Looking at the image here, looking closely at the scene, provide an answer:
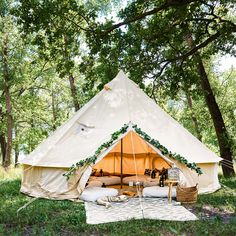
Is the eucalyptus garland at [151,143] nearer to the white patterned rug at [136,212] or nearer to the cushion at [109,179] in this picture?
the white patterned rug at [136,212]

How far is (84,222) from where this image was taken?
544 centimetres

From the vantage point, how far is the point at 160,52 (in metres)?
10.5

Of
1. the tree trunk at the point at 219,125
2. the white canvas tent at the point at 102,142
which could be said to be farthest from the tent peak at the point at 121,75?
the tree trunk at the point at 219,125

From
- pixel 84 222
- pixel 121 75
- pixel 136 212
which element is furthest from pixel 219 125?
pixel 84 222

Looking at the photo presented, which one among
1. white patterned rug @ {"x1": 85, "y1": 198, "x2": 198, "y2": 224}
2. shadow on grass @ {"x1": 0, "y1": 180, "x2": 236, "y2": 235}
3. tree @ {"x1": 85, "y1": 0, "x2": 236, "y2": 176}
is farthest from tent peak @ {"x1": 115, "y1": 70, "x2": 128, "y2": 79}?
shadow on grass @ {"x1": 0, "y1": 180, "x2": 236, "y2": 235}

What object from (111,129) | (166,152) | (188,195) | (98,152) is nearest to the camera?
(188,195)

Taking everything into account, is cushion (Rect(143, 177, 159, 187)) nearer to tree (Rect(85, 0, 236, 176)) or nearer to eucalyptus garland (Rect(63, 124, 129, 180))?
eucalyptus garland (Rect(63, 124, 129, 180))

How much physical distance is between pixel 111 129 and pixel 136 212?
8.10 feet

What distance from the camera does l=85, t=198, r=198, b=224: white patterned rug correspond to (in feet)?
18.6

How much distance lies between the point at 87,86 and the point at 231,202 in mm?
5183

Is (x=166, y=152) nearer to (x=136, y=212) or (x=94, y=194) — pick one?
(x=94, y=194)

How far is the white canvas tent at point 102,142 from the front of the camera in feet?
24.9

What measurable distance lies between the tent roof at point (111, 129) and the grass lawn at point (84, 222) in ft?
3.81

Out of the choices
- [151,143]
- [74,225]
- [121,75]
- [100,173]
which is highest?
[121,75]
